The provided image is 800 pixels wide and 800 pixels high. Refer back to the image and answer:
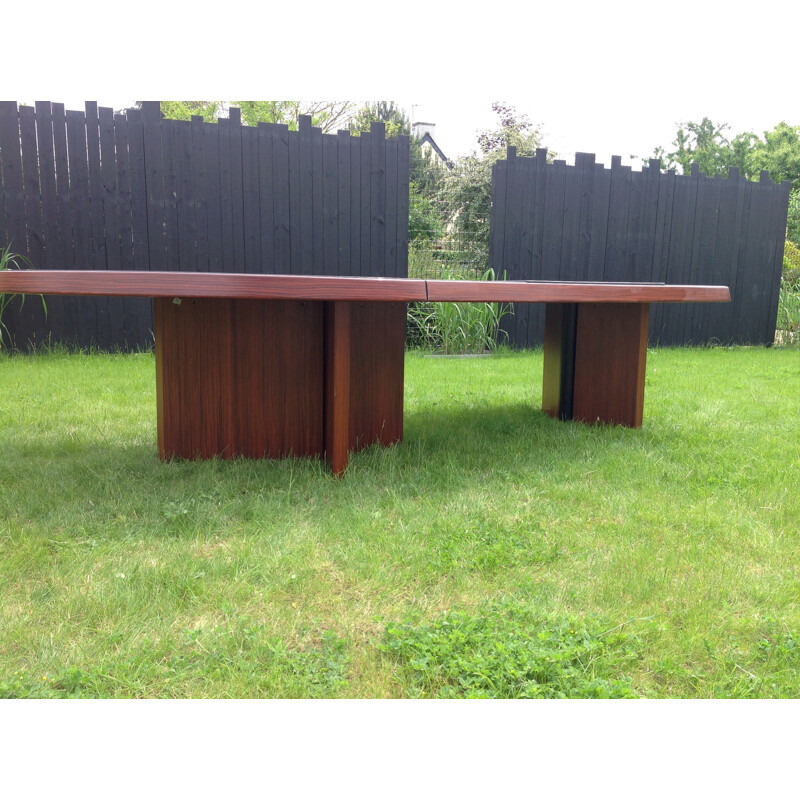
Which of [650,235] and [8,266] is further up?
[650,235]

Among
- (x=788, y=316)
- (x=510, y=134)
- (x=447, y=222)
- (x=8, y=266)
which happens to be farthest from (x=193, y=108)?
(x=788, y=316)

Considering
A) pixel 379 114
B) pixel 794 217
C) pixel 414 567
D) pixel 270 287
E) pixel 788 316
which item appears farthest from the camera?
pixel 794 217

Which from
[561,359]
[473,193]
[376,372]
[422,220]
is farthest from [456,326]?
[473,193]

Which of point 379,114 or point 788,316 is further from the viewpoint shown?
point 379,114

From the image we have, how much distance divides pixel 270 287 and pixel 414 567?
0.94m

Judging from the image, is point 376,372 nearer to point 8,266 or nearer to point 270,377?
point 270,377

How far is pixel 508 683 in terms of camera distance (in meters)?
1.33

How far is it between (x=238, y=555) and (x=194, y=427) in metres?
1.00

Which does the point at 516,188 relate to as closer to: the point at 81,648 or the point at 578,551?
the point at 578,551

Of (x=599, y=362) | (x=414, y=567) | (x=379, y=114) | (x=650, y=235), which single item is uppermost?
(x=379, y=114)

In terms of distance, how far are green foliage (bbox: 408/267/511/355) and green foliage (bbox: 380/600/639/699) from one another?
4.98 meters

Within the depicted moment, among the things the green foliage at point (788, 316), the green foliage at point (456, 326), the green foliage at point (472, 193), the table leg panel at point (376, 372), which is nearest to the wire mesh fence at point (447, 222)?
the green foliage at point (472, 193)

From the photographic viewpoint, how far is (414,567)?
5.95 feet

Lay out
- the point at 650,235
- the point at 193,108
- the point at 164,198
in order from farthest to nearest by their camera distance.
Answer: the point at 193,108, the point at 650,235, the point at 164,198
